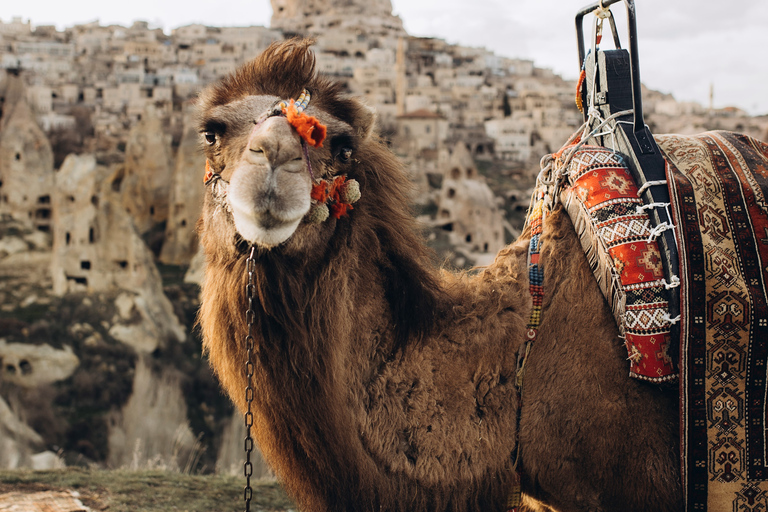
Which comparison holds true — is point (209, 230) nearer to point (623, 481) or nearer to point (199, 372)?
point (623, 481)

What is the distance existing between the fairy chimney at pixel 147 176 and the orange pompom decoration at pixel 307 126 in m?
32.0

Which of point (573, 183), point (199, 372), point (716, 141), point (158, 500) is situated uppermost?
point (716, 141)

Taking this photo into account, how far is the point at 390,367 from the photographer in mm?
2402

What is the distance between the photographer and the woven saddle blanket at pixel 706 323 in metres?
2.30

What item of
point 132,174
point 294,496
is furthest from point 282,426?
point 132,174

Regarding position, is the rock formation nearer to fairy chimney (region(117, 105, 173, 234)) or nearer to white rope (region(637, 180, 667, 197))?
fairy chimney (region(117, 105, 173, 234))

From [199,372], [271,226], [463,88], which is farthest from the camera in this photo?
[463,88]

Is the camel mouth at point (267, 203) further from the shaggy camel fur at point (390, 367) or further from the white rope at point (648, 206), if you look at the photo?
the white rope at point (648, 206)

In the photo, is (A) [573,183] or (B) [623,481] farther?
(A) [573,183]

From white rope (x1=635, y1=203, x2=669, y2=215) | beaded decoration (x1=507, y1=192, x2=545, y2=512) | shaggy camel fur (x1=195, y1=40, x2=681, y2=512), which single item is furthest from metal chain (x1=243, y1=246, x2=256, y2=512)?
white rope (x1=635, y1=203, x2=669, y2=215)

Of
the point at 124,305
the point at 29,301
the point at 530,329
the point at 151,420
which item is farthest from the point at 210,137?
the point at 29,301

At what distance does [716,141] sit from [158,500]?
3702 mm

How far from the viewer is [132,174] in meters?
32.8

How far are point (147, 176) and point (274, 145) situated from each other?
107 feet
